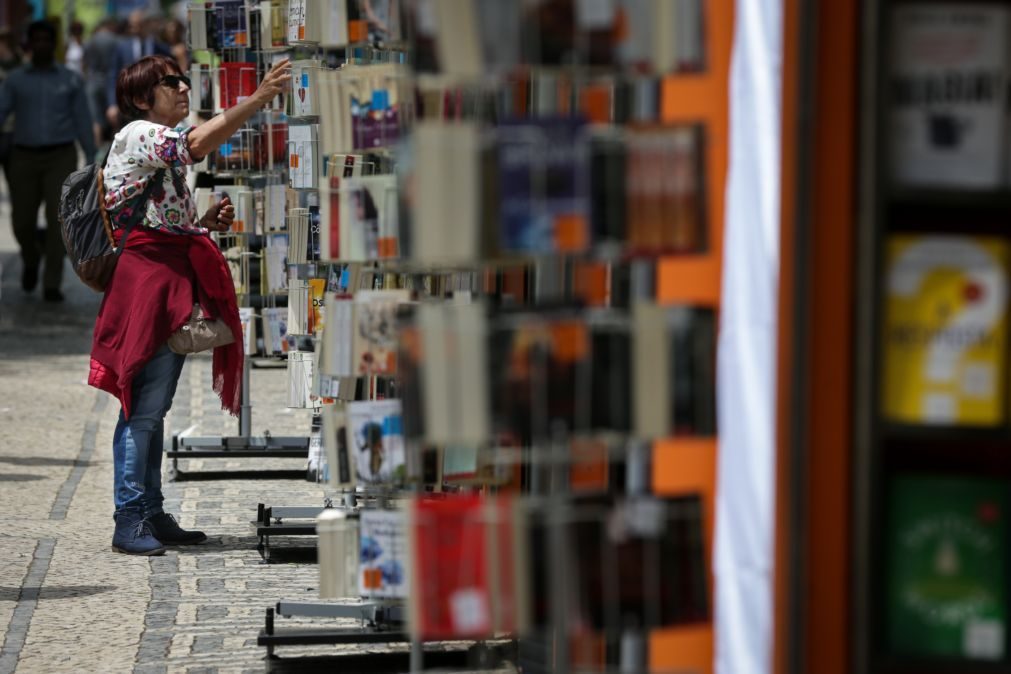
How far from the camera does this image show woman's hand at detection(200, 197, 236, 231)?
23.2ft

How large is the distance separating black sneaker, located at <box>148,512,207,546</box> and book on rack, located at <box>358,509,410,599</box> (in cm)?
256

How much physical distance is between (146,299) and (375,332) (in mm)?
2158

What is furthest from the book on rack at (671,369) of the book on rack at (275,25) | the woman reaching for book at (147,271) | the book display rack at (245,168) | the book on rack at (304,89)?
the book display rack at (245,168)

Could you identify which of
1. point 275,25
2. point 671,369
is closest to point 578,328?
point 671,369

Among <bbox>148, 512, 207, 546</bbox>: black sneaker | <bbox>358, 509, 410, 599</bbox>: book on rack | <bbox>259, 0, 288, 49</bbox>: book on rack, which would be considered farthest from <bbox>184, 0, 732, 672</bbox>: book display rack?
<bbox>259, 0, 288, 49</bbox>: book on rack

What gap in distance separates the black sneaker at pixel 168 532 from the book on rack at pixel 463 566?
3.79 metres

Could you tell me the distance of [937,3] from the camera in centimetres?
351

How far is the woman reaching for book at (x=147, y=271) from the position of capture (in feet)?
21.6

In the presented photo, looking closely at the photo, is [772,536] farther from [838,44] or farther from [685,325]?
[838,44]

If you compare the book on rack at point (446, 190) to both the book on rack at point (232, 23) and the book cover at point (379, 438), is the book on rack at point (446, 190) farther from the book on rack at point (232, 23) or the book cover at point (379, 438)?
the book on rack at point (232, 23)

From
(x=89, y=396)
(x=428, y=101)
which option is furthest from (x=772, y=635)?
(x=89, y=396)

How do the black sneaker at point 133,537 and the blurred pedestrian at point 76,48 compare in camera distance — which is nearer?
the black sneaker at point 133,537

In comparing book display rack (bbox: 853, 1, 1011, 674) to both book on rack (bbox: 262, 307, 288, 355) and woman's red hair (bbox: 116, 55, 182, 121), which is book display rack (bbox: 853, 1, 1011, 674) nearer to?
woman's red hair (bbox: 116, 55, 182, 121)

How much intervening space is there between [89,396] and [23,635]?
16.9 feet
